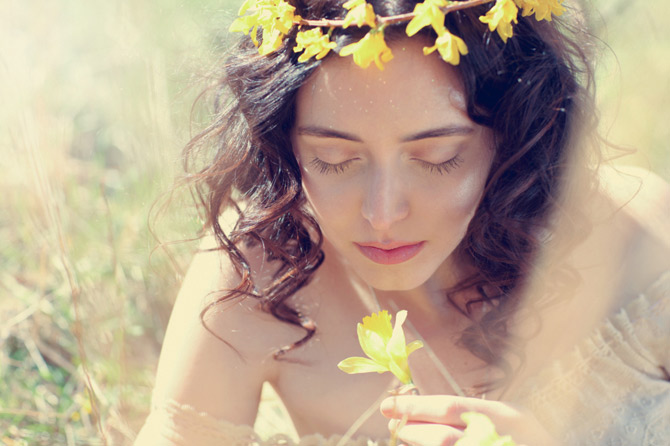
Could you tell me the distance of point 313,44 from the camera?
1186mm

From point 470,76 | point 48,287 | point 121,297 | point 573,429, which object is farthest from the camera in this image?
point 48,287

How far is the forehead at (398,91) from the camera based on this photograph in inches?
46.2

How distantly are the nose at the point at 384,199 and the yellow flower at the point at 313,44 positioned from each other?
0.23m

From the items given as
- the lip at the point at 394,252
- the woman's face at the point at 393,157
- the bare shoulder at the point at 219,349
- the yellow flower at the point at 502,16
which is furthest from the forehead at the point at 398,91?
the bare shoulder at the point at 219,349

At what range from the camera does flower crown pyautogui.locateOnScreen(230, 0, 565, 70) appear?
3.55 feet

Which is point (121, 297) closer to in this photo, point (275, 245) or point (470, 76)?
point (275, 245)

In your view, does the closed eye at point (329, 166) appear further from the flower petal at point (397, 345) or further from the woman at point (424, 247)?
the flower petal at point (397, 345)

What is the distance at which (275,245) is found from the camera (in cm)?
160

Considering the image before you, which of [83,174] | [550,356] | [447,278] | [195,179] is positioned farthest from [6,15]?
[550,356]

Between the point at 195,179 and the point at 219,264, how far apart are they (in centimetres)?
23

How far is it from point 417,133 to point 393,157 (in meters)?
0.06

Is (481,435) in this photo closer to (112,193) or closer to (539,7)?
(539,7)

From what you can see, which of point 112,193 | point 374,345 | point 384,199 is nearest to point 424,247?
point 384,199

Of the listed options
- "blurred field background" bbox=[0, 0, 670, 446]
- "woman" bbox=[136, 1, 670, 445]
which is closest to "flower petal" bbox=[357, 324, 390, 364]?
"woman" bbox=[136, 1, 670, 445]
